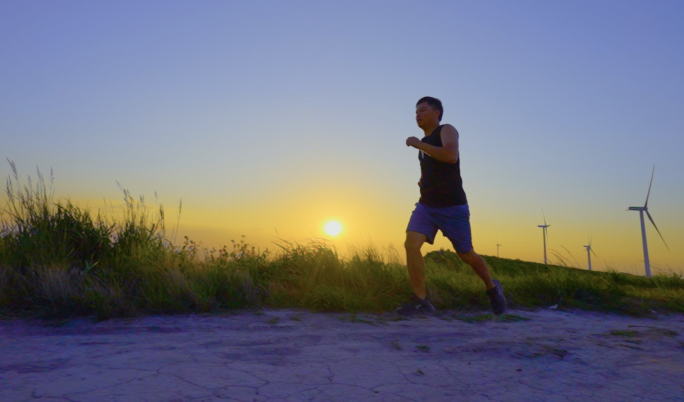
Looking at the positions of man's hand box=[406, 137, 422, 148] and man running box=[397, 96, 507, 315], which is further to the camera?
man running box=[397, 96, 507, 315]

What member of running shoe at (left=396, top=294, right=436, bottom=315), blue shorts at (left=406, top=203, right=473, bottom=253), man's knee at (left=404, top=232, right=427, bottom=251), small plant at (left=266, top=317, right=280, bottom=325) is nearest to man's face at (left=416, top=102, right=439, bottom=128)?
blue shorts at (left=406, top=203, right=473, bottom=253)

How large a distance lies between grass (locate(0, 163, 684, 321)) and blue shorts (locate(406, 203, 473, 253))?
2.34ft

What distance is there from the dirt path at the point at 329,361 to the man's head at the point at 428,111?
1.81 m

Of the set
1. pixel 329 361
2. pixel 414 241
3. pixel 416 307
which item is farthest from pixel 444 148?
pixel 329 361

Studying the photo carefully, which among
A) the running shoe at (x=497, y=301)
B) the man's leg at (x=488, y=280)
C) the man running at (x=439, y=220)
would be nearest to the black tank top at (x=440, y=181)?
the man running at (x=439, y=220)

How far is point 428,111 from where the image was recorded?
457 cm

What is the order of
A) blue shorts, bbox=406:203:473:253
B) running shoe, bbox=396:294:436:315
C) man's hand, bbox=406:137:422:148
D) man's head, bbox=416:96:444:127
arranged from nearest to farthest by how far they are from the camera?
1. man's hand, bbox=406:137:422:148
2. running shoe, bbox=396:294:436:315
3. blue shorts, bbox=406:203:473:253
4. man's head, bbox=416:96:444:127

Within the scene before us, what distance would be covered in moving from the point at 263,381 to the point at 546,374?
56.8 inches

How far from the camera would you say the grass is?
395 cm

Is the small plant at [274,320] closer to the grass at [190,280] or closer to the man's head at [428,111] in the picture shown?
the grass at [190,280]

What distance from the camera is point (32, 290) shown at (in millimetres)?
4031

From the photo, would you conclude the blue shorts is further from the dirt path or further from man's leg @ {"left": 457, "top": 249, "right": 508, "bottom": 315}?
the dirt path

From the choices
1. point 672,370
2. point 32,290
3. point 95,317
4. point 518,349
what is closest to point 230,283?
point 95,317

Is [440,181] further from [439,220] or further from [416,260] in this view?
[416,260]
